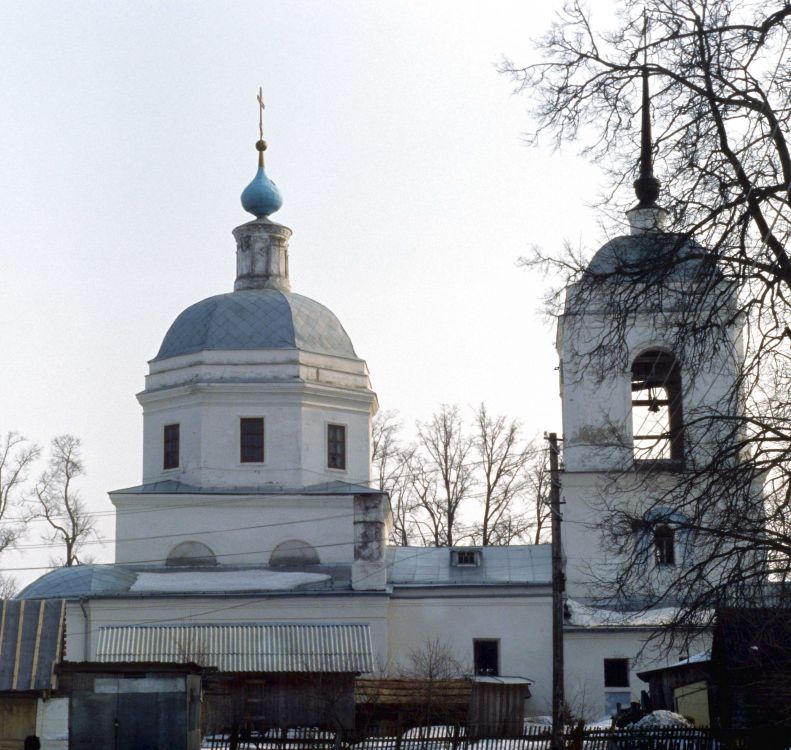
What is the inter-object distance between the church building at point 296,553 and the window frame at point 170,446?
43mm

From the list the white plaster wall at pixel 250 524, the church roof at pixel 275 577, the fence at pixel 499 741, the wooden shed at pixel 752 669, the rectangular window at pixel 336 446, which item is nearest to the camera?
the wooden shed at pixel 752 669

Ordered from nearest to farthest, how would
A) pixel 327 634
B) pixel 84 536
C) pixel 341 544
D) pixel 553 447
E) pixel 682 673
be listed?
1. pixel 553 447
2. pixel 682 673
3. pixel 327 634
4. pixel 341 544
5. pixel 84 536

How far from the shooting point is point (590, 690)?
26.3 m

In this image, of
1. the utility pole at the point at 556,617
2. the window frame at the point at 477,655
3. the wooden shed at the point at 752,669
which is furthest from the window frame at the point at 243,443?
the wooden shed at the point at 752,669

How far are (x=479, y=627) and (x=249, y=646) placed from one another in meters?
5.03

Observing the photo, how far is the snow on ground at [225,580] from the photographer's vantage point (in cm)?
2755

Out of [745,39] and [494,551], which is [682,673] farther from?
[745,39]

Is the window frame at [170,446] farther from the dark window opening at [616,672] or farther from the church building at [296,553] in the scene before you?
the dark window opening at [616,672]

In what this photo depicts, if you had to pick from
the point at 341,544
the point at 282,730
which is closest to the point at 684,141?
the point at 282,730

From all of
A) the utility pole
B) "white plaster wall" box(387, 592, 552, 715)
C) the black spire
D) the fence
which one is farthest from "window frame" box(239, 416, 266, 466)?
the black spire

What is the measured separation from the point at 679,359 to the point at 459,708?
45.5 feet

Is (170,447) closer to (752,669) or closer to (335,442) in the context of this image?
(335,442)

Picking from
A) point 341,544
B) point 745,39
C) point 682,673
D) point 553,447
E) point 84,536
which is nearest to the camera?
point 745,39

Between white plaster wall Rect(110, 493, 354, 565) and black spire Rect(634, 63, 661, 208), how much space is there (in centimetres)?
1842
